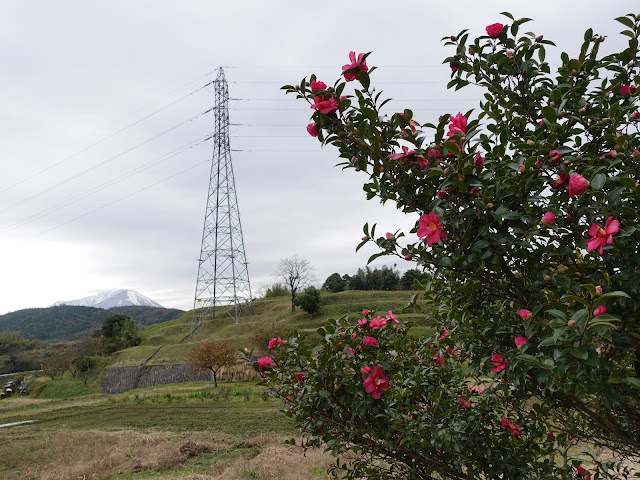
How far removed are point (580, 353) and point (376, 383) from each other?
3.41ft

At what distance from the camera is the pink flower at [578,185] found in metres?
1.10

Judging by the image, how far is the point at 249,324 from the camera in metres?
33.2

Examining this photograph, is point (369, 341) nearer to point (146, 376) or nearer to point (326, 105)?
point (326, 105)

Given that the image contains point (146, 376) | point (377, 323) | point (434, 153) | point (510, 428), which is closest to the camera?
point (434, 153)

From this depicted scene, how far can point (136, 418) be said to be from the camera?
1214 cm

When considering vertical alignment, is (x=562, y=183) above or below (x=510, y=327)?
above

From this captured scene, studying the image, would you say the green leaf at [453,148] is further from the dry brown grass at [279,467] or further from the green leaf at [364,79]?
the dry brown grass at [279,467]

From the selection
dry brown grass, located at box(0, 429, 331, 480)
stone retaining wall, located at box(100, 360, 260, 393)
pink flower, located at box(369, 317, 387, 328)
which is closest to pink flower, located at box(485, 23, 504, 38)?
pink flower, located at box(369, 317, 387, 328)

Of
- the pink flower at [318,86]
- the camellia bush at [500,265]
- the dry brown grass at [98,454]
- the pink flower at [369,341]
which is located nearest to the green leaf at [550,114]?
the camellia bush at [500,265]

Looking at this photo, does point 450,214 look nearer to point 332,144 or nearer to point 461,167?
point 461,167

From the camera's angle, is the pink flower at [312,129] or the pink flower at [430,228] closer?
the pink flower at [430,228]

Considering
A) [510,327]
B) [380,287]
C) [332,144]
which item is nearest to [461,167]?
[332,144]

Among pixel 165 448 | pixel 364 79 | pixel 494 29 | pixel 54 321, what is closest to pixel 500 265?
pixel 364 79

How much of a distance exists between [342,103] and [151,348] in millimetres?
34393
